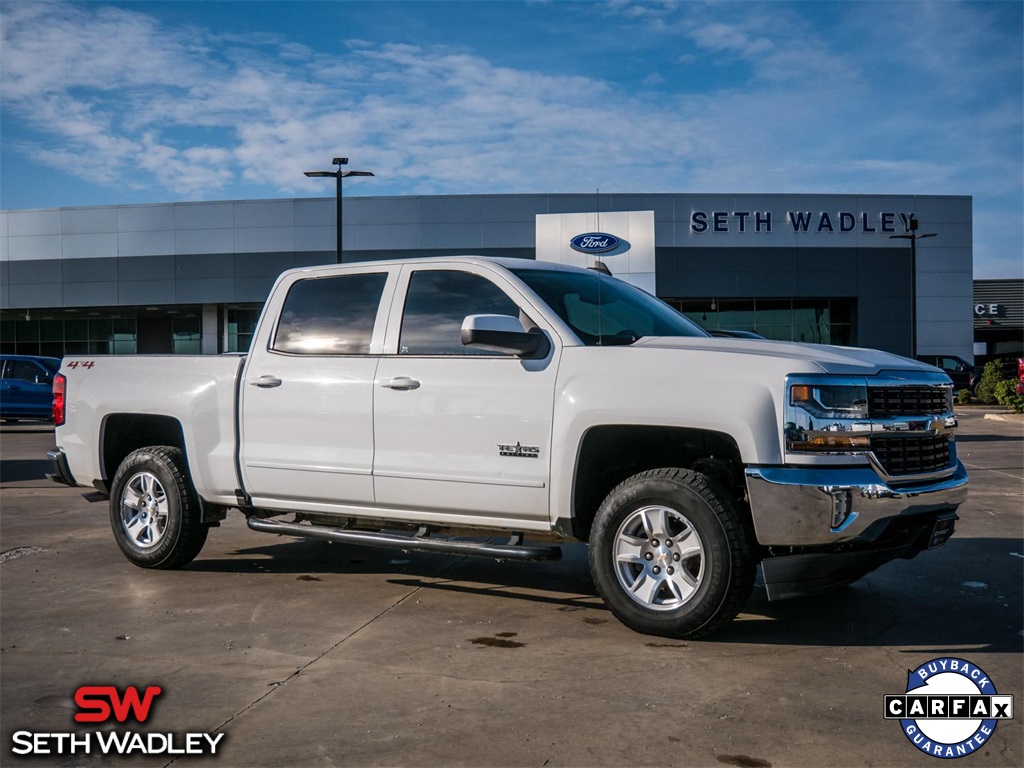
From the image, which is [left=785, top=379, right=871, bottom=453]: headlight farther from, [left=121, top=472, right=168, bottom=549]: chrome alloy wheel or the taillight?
the taillight

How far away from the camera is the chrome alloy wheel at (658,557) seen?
505 centimetres

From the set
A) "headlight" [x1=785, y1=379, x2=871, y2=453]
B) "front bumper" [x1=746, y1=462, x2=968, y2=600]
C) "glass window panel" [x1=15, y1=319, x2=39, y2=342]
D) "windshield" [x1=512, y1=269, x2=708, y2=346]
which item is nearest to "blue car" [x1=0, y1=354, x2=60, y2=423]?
"windshield" [x1=512, y1=269, x2=708, y2=346]

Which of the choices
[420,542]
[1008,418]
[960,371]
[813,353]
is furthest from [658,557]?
[960,371]

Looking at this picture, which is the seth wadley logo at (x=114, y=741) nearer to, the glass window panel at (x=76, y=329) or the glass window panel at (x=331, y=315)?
the glass window panel at (x=331, y=315)

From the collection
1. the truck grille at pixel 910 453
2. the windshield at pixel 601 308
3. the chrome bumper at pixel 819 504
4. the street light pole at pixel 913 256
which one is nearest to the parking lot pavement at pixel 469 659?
the chrome bumper at pixel 819 504

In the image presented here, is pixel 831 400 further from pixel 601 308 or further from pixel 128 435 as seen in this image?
pixel 128 435

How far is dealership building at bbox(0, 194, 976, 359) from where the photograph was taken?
136 ft

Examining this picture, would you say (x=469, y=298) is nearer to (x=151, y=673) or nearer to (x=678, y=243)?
(x=151, y=673)

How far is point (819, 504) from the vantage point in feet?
15.5

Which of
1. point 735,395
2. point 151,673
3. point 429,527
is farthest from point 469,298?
point 151,673

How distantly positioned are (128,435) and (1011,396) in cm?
2428

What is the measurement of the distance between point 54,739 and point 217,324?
42575mm

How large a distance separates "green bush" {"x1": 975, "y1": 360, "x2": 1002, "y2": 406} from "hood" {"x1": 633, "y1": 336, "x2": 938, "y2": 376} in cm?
2752

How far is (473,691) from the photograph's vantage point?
14.3 ft
